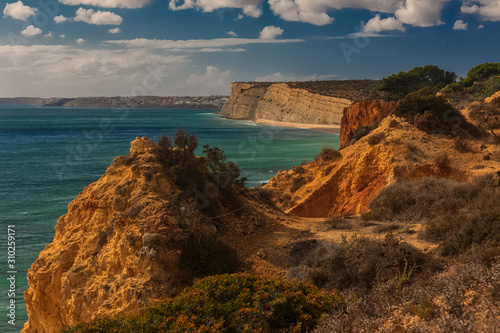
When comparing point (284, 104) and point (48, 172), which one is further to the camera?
point (284, 104)

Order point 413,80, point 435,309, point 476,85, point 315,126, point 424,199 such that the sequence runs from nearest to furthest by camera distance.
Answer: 1. point 435,309
2. point 424,199
3. point 476,85
4. point 413,80
5. point 315,126

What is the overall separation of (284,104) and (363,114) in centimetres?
7461

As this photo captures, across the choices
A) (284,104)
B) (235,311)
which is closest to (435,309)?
(235,311)

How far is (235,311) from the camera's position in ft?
20.9

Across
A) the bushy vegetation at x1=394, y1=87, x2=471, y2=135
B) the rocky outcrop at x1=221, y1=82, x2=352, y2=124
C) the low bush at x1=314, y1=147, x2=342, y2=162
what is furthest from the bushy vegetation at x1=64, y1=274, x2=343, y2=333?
the rocky outcrop at x1=221, y1=82, x2=352, y2=124

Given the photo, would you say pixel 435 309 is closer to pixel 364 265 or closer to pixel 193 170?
pixel 364 265

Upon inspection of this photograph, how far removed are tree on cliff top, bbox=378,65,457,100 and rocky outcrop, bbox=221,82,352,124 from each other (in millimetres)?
24984

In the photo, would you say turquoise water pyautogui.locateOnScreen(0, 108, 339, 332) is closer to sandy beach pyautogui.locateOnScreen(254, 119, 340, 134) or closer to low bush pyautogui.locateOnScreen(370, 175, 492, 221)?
sandy beach pyautogui.locateOnScreen(254, 119, 340, 134)

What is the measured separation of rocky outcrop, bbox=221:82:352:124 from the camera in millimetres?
90438

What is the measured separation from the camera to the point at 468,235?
8.54 m

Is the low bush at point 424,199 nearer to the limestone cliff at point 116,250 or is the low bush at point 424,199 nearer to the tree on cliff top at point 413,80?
the limestone cliff at point 116,250

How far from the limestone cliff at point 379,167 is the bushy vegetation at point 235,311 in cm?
1185

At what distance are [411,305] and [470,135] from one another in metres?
18.6

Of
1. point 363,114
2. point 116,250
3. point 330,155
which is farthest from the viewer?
point 363,114
